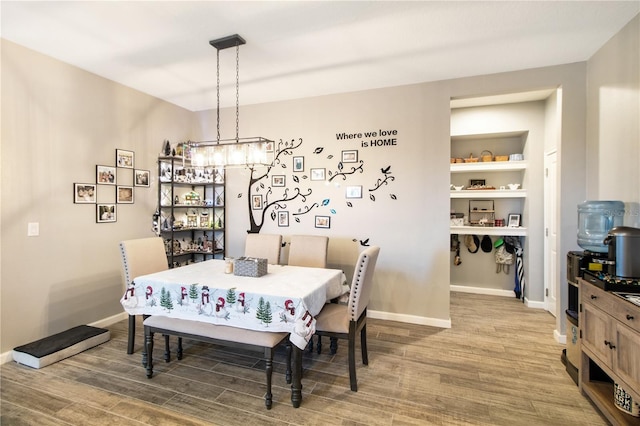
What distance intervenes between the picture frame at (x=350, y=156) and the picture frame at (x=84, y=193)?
282 centimetres

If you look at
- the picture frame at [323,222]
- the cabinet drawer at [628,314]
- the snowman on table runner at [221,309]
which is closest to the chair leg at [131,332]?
the snowman on table runner at [221,309]

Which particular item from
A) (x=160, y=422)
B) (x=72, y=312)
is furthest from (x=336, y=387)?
(x=72, y=312)

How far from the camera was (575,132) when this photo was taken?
313 cm

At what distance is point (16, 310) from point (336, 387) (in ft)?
9.42

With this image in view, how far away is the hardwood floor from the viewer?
2.06 meters

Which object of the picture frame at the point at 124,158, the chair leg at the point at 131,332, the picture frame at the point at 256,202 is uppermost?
the picture frame at the point at 124,158

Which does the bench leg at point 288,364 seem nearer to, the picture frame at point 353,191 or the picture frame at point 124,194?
the picture frame at point 353,191

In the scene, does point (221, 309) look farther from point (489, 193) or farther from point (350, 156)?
point (489, 193)

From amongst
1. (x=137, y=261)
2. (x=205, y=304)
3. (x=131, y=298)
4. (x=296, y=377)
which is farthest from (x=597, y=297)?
(x=137, y=261)

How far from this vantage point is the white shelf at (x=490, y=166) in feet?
14.7

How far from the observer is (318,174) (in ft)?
13.4

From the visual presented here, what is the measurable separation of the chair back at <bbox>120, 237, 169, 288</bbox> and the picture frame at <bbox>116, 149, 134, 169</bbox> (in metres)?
1.21

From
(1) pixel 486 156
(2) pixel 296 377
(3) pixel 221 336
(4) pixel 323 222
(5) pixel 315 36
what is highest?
(5) pixel 315 36

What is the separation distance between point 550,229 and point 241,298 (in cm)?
399
